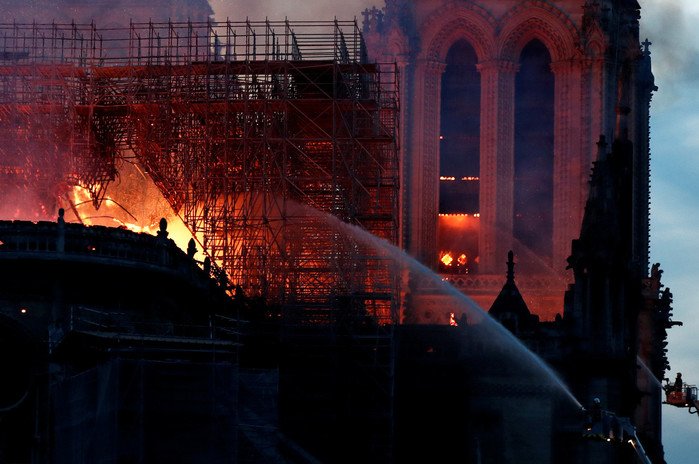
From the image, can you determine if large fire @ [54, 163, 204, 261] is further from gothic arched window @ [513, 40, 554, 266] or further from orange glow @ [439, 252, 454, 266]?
gothic arched window @ [513, 40, 554, 266]

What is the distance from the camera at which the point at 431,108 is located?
98562 mm

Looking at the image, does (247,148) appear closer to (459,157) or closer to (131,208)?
(131,208)

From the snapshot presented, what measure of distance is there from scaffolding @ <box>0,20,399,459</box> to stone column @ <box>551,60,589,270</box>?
50.4 ft

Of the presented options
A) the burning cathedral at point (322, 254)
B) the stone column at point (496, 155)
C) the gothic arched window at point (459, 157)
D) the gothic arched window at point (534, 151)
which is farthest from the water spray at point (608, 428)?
the gothic arched window at point (459, 157)

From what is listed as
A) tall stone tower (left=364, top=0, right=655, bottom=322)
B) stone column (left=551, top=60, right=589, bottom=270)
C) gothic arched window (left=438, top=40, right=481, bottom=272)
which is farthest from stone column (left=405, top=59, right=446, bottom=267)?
stone column (left=551, top=60, right=589, bottom=270)

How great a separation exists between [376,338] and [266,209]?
25.6 ft

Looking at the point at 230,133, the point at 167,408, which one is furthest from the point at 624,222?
the point at 167,408

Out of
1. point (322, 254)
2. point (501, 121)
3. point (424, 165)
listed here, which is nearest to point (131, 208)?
point (322, 254)

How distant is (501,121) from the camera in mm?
98000

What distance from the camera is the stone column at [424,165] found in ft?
320

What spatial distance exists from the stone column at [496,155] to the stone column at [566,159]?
206 centimetres

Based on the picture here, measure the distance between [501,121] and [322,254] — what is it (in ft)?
75.8

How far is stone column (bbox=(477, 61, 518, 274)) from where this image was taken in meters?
97.0

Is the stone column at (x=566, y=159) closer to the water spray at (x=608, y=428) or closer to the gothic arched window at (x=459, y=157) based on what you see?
the gothic arched window at (x=459, y=157)
